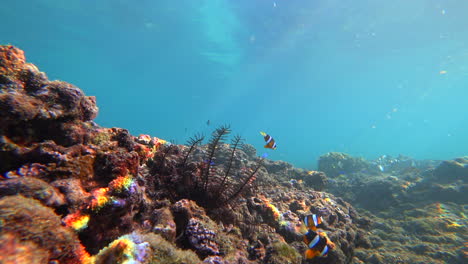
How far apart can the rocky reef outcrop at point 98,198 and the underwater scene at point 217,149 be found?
17mm

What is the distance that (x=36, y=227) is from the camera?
151cm

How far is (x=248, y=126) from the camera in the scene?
15475cm

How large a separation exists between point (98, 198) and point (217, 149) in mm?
1836

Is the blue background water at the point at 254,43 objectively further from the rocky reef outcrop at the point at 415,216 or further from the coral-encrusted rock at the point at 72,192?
the rocky reef outcrop at the point at 415,216

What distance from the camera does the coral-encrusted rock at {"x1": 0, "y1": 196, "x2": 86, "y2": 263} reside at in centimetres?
142

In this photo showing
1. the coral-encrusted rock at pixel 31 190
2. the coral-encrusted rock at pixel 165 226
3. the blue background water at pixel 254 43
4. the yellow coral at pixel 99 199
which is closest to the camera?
the coral-encrusted rock at pixel 31 190

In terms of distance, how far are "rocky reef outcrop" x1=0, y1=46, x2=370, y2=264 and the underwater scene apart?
0.02m

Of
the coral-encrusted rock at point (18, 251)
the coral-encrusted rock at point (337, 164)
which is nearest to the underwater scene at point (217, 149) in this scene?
the coral-encrusted rock at point (18, 251)

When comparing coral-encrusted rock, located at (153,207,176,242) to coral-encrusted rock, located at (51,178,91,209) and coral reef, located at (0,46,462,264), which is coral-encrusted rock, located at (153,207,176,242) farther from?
coral-encrusted rock, located at (51,178,91,209)

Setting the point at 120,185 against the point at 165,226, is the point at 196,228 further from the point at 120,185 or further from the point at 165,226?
the point at 120,185

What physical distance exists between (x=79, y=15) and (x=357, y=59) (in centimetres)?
4285

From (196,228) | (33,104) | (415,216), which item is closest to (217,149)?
(196,228)

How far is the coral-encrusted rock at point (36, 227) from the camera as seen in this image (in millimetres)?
1423

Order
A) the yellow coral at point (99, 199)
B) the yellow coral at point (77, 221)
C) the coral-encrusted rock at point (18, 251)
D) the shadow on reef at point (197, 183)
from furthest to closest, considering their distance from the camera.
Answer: the shadow on reef at point (197, 183) < the yellow coral at point (99, 199) < the yellow coral at point (77, 221) < the coral-encrusted rock at point (18, 251)
